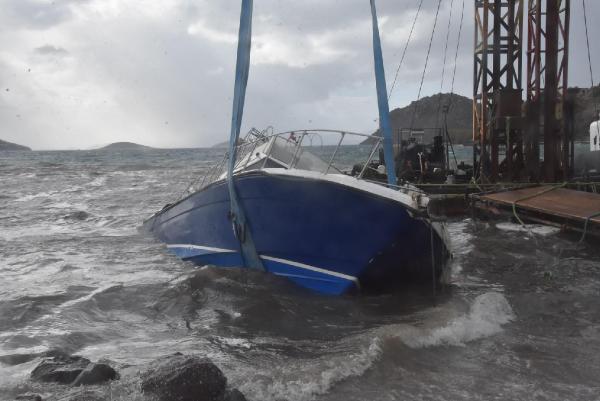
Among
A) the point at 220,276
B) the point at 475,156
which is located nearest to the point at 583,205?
the point at 220,276

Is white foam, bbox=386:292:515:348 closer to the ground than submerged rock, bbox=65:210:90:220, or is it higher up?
closer to the ground

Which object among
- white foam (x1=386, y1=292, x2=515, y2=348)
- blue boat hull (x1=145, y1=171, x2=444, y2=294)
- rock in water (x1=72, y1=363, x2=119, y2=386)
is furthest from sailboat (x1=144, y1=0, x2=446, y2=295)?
rock in water (x1=72, y1=363, x2=119, y2=386)

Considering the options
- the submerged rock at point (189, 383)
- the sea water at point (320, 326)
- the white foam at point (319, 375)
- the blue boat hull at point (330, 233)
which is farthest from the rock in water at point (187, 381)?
the blue boat hull at point (330, 233)

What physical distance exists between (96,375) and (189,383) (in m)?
1.01

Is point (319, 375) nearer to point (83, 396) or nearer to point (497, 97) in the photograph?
point (83, 396)

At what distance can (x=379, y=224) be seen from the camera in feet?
22.1

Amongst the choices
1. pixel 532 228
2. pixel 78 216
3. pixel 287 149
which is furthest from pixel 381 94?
pixel 78 216

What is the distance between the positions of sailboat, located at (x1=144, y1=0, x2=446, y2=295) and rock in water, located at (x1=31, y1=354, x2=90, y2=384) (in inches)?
119

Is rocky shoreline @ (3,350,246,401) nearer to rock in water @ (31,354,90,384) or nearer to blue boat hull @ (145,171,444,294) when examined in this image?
rock in water @ (31,354,90,384)

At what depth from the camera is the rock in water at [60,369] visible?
4.76 meters

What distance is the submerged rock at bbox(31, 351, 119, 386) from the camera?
15.5 feet

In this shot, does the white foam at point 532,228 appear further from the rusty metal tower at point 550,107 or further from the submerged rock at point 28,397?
the submerged rock at point 28,397

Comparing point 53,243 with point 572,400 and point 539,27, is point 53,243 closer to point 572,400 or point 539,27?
point 572,400

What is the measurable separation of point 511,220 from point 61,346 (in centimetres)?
1143
